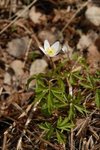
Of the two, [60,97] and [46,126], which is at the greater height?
[60,97]

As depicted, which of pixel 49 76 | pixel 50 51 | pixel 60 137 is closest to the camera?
pixel 60 137

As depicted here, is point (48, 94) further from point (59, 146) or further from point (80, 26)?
point (80, 26)

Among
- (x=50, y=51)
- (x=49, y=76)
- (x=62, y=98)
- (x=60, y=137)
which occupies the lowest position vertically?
(x=60, y=137)

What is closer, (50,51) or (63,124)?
(63,124)

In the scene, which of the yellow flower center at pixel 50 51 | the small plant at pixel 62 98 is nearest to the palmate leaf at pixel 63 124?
the small plant at pixel 62 98

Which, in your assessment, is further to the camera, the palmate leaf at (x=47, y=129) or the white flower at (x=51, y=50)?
the white flower at (x=51, y=50)

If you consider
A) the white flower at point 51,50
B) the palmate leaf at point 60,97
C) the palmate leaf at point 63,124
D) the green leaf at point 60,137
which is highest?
the white flower at point 51,50

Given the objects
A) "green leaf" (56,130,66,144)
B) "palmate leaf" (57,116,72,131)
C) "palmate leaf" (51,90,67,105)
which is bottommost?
"green leaf" (56,130,66,144)

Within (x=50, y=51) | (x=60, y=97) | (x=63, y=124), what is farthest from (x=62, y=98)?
(x=50, y=51)

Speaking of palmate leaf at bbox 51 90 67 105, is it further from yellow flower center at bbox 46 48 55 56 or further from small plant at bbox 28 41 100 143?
yellow flower center at bbox 46 48 55 56

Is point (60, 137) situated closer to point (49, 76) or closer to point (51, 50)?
point (49, 76)

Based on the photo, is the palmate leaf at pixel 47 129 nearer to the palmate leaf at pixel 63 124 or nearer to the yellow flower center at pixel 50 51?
the palmate leaf at pixel 63 124

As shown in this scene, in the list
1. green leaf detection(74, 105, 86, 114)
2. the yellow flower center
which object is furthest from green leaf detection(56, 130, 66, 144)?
the yellow flower center

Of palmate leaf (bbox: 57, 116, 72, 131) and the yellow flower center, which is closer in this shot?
palmate leaf (bbox: 57, 116, 72, 131)
